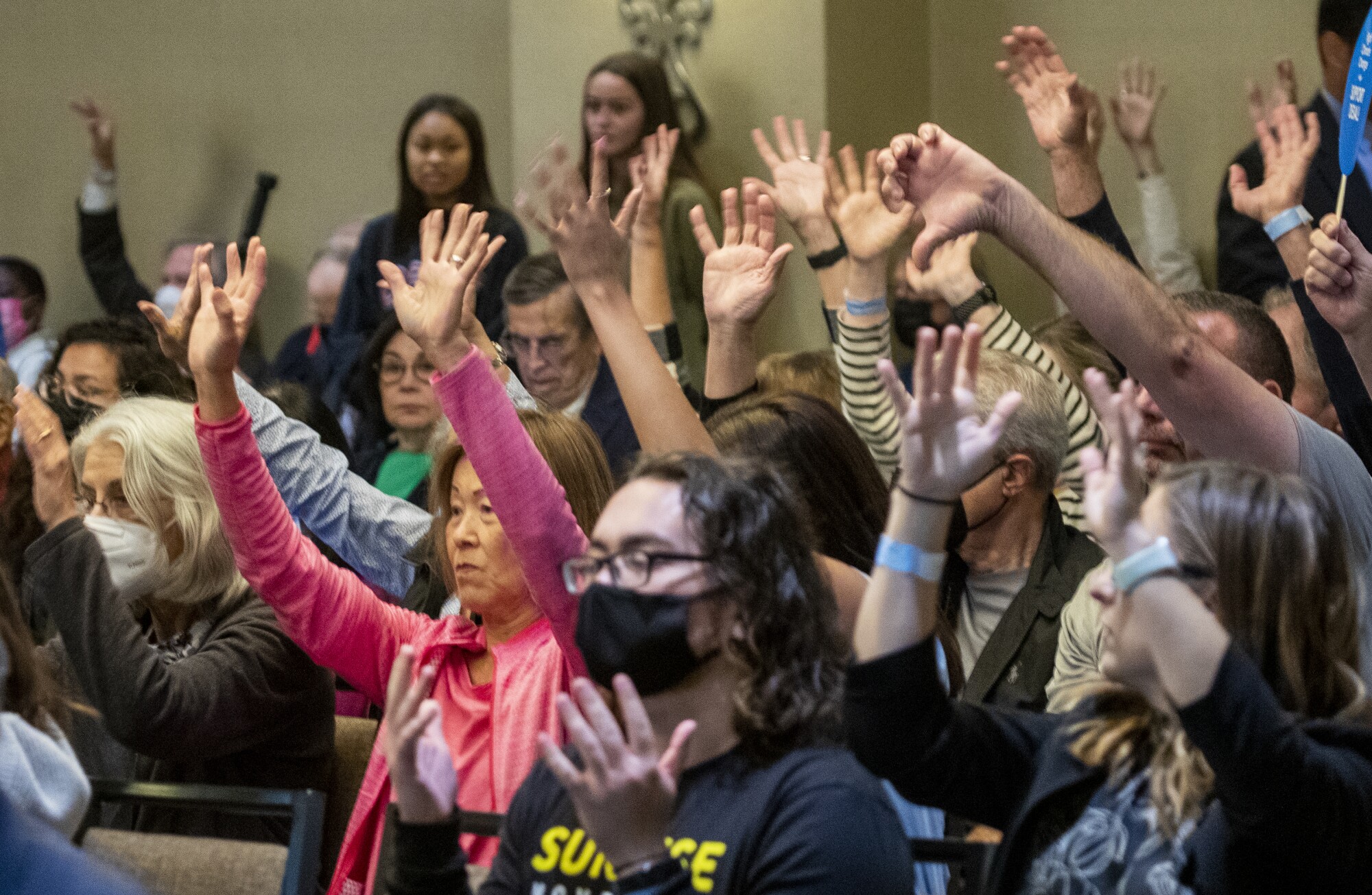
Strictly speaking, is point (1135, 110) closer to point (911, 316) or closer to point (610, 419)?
point (911, 316)

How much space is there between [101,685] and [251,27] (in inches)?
165

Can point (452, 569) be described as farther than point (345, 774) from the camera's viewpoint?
No

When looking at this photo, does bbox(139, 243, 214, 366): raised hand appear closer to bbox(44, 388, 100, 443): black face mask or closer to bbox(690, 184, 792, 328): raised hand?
bbox(690, 184, 792, 328): raised hand

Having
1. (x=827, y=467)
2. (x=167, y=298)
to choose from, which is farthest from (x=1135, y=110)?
(x=167, y=298)

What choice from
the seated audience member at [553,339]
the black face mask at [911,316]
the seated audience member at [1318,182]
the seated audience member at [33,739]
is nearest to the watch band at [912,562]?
the seated audience member at [33,739]

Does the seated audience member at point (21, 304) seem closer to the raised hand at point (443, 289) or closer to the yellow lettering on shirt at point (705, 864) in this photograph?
the raised hand at point (443, 289)

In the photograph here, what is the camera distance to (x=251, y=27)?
6.06 meters

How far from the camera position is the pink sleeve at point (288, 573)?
2.22m

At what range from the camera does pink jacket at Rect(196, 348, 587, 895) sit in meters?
2.00

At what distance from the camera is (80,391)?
12.5ft

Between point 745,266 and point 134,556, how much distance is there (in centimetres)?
104

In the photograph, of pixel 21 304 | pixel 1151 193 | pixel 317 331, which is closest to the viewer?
pixel 1151 193

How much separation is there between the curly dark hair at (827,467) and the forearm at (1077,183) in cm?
74

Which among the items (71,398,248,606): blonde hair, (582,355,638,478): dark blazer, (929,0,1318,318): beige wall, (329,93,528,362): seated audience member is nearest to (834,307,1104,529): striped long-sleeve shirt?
(582,355,638,478): dark blazer
